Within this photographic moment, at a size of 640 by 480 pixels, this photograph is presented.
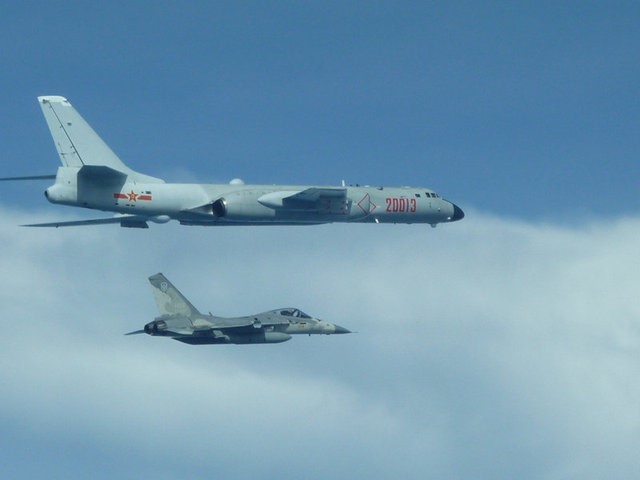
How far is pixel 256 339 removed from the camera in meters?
122

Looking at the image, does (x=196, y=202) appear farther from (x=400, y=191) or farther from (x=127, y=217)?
(x=400, y=191)

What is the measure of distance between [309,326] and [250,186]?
25225mm

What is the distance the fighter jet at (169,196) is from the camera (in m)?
97.4

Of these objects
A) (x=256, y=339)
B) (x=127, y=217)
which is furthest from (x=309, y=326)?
(x=127, y=217)

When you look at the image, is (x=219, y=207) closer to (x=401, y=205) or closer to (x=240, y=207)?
(x=240, y=207)

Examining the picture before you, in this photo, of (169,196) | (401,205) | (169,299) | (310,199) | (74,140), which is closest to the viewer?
(74,140)

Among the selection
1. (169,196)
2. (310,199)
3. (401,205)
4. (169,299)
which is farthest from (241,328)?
(169,196)

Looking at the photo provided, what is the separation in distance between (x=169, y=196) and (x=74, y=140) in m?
7.82

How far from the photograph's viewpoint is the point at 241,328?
4806 inches

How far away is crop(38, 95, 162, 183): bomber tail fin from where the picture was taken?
9888 centimetres

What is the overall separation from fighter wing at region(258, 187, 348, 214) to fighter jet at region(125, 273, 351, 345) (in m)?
20.6

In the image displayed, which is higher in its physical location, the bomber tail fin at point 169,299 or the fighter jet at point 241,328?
the bomber tail fin at point 169,299

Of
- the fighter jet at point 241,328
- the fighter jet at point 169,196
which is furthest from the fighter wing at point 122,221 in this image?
the fighter jet at point 241,328

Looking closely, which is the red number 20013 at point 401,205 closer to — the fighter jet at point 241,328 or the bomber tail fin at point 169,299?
the fighter jet at point 241,328
